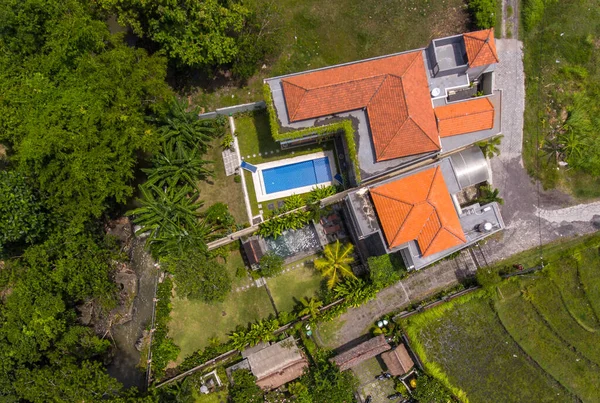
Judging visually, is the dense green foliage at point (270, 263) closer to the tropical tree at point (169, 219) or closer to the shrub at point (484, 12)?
the tropical tree at point (169, 219)

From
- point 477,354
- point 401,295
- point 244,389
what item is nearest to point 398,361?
point 401,295

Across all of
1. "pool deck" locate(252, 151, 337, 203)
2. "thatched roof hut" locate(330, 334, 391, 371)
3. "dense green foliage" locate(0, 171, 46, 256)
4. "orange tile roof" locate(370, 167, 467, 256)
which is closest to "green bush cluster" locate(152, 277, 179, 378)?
"dense green foliage" locate(0, 171, 46, 256)

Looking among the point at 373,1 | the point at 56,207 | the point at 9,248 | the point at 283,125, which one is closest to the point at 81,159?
the point at 56,207

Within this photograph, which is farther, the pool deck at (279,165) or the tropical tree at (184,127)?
the pool deck at (279,165)

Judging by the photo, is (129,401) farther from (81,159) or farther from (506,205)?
(506,205)

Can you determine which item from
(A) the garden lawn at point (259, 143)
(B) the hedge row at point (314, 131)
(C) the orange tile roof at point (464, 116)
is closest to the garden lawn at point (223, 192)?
(A) the garden lawn at point (259, 143)
